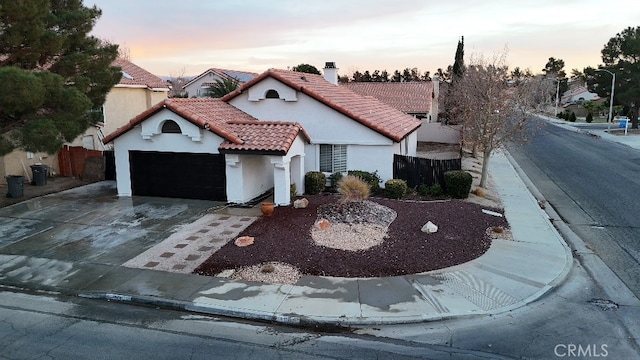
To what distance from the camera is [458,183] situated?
17516 millimetres

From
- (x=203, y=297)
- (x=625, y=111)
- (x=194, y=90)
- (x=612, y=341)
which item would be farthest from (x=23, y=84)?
(x=625, y=111)

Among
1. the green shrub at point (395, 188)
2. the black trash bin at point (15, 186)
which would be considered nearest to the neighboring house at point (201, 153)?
the green shrub at point (395, 188)

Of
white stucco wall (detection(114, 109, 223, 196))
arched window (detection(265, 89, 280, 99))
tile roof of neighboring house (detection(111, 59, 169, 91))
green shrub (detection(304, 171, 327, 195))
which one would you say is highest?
tile roof of neighboring house (detection(111, 59, 169, 91))

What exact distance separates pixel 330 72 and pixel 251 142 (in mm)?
10540

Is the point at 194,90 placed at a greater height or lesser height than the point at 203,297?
greater

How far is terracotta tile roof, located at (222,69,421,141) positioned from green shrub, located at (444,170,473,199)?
2478 millimetres

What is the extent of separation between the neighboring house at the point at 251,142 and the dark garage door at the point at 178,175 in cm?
4

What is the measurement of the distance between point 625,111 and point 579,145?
43.3m

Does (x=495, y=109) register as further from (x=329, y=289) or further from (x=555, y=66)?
(x=555, y=66)

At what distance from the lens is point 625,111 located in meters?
71.2

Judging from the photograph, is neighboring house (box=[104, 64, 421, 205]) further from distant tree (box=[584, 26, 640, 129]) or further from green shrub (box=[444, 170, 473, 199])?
distant tree (box=[584, 26, 640, 129])

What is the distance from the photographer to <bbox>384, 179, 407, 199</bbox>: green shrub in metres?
17.3

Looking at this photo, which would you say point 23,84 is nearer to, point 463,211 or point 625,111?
point 463,211

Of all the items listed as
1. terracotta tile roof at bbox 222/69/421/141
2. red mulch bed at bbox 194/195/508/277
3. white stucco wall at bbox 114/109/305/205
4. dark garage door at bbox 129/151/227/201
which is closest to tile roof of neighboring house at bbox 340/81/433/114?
terracotta tile roof at bbox 222/69/421/141
